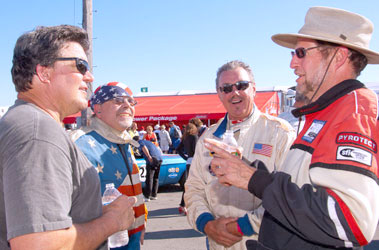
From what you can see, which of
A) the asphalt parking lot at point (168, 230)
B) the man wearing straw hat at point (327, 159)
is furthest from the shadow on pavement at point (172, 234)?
the man wearing straw hat at point (327, 159)

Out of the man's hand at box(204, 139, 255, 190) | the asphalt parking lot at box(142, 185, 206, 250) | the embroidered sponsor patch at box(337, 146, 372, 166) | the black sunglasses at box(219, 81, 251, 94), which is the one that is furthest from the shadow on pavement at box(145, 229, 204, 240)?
the embroidered sponsor patch at box(337, 146, 372, 166)

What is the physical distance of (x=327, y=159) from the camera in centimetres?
133

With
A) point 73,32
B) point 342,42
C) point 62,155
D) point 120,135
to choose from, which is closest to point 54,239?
point 62,155

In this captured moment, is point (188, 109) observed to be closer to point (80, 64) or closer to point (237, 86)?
point (237, 86)

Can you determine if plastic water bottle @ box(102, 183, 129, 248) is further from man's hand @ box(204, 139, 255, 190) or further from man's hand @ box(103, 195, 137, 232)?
man's hand @ box(204, 139, 255, 190)

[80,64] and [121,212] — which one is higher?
[80,64]

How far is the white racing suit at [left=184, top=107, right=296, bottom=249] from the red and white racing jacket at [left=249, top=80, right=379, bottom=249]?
0.88 metres

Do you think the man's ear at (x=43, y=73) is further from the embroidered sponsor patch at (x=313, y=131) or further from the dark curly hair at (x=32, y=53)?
the embroidered sponsor patch at (x=313, y=131)

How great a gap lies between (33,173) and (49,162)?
7 centimetres

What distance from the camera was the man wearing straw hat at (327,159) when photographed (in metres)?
1.27

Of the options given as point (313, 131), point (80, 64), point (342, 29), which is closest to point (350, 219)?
point (313, 131)

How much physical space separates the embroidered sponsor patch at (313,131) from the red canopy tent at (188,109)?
1845cm

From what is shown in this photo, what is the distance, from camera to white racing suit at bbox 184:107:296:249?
250 centimetres

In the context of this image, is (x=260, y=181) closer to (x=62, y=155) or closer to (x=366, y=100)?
(x=366, y=100)
